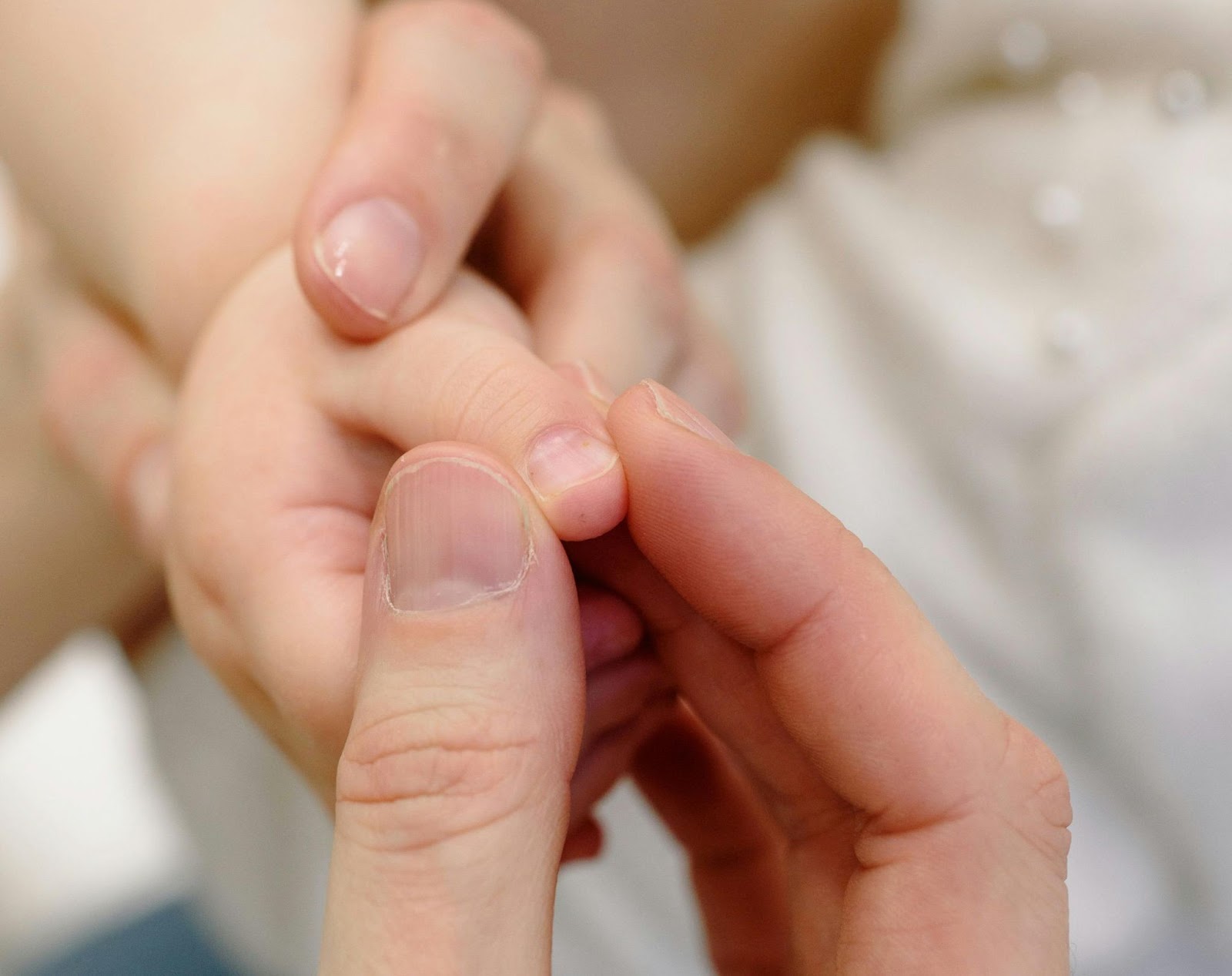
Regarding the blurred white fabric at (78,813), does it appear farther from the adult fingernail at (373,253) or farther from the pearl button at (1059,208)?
the pearl button at (1059,208)

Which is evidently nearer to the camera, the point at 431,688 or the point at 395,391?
the point at 431,688

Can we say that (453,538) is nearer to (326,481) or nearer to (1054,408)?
(326,481)

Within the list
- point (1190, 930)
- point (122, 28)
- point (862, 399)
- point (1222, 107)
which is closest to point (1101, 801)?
point (1190, 930)

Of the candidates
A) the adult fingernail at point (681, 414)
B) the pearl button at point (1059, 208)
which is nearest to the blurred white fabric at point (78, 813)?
the adult fingernail at point (681, 414)

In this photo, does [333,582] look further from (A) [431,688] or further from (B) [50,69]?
(B) [50,69]

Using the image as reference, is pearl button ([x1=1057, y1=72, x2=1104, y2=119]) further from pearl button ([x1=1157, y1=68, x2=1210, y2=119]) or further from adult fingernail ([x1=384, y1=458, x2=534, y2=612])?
adult fingernail ([x1=384, y1=458, x2=534, y2=612])

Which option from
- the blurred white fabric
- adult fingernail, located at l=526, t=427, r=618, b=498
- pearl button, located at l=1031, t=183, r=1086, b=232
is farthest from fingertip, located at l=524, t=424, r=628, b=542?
the blurred white fabric

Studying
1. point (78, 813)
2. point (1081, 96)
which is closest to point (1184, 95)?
point (1081, 96)
